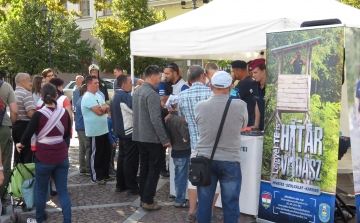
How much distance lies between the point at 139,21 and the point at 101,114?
17.2m

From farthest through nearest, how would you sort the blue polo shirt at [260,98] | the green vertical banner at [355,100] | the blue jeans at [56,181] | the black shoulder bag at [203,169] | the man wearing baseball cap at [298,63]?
the blue polo shirt at [260,98]
the blue jeans at [56,181]
the man wearing baseball cap at [298,63]
the green vertical banner at [355,100]
the black shoulder bag at [203,169]

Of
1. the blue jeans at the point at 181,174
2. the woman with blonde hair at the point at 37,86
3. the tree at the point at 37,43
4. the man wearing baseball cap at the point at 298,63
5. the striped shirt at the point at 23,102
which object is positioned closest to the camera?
the man wearing baseball cap at the point at 298,63

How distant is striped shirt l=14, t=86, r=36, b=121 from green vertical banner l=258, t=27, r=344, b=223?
132 inches

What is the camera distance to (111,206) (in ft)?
22.0

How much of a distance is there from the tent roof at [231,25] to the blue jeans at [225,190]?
2043 millimetres

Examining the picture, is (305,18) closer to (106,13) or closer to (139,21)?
(139,21)

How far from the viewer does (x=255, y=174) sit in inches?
227

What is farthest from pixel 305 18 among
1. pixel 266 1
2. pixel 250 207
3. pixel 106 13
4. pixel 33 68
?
pixel 106 13

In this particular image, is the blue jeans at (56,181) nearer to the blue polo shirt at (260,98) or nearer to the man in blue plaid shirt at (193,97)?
the man in blue plaid shirt at (193,97)

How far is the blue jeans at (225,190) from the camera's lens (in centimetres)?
455

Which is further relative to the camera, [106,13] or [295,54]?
[106,13]

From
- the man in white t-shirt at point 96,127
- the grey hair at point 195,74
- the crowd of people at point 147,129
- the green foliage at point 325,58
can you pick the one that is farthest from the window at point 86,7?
the green foliage at point 325,58

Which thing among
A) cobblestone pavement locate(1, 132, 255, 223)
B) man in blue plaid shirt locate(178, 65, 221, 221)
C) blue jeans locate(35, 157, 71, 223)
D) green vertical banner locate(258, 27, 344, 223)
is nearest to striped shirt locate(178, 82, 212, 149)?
man in blue plaid shirt locate(178, 65, 221, 221)

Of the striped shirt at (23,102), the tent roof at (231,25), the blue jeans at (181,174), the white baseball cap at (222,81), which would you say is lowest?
the blue jeans at (181,174)
